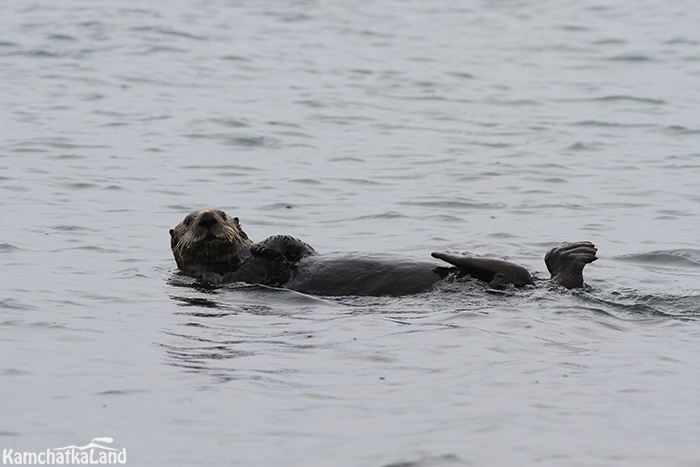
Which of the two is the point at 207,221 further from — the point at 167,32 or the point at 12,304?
the point at 167,32

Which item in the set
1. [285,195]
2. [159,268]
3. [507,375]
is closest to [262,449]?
[507,375]

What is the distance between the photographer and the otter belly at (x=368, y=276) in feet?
22.2

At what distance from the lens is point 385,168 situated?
12391mm

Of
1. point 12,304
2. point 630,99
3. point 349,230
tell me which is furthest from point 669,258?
point 630,99

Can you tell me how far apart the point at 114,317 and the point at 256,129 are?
323 inches

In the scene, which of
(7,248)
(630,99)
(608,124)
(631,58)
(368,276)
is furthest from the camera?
(631,58)

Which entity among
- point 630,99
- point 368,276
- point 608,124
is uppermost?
point 630,99

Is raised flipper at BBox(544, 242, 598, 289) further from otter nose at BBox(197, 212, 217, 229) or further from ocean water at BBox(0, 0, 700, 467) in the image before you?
otter nose at BBox(197, 212, 217, 229)

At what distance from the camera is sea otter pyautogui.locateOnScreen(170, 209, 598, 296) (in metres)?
6.72

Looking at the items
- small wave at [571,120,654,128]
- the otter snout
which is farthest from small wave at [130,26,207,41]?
the otter snout

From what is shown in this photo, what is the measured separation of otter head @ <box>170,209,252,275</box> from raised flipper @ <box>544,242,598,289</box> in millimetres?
2234

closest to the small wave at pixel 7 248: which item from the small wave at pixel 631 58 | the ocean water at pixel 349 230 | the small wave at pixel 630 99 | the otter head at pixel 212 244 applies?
the ocean water at pixel 349 230

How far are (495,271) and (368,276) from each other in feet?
2.72

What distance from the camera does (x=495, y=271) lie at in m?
6.71
